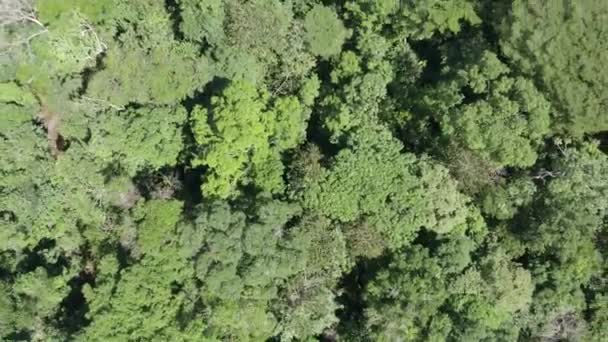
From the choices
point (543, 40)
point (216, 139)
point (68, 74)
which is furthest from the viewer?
point (68, 74)

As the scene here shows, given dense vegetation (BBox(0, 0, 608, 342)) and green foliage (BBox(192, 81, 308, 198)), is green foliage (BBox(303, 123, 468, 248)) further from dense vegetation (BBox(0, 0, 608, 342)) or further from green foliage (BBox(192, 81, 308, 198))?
green foliage (BBox(192, 81, 308, 198))

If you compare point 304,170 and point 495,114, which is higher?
point 495,114

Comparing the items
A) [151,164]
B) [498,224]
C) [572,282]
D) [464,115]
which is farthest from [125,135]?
[572,282]

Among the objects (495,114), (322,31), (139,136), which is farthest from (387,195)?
(139,136)

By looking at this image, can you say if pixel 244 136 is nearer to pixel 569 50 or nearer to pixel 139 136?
pixel 139 136

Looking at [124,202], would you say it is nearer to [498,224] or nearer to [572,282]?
[498,224]

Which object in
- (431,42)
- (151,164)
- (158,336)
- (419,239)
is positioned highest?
(431,42)
